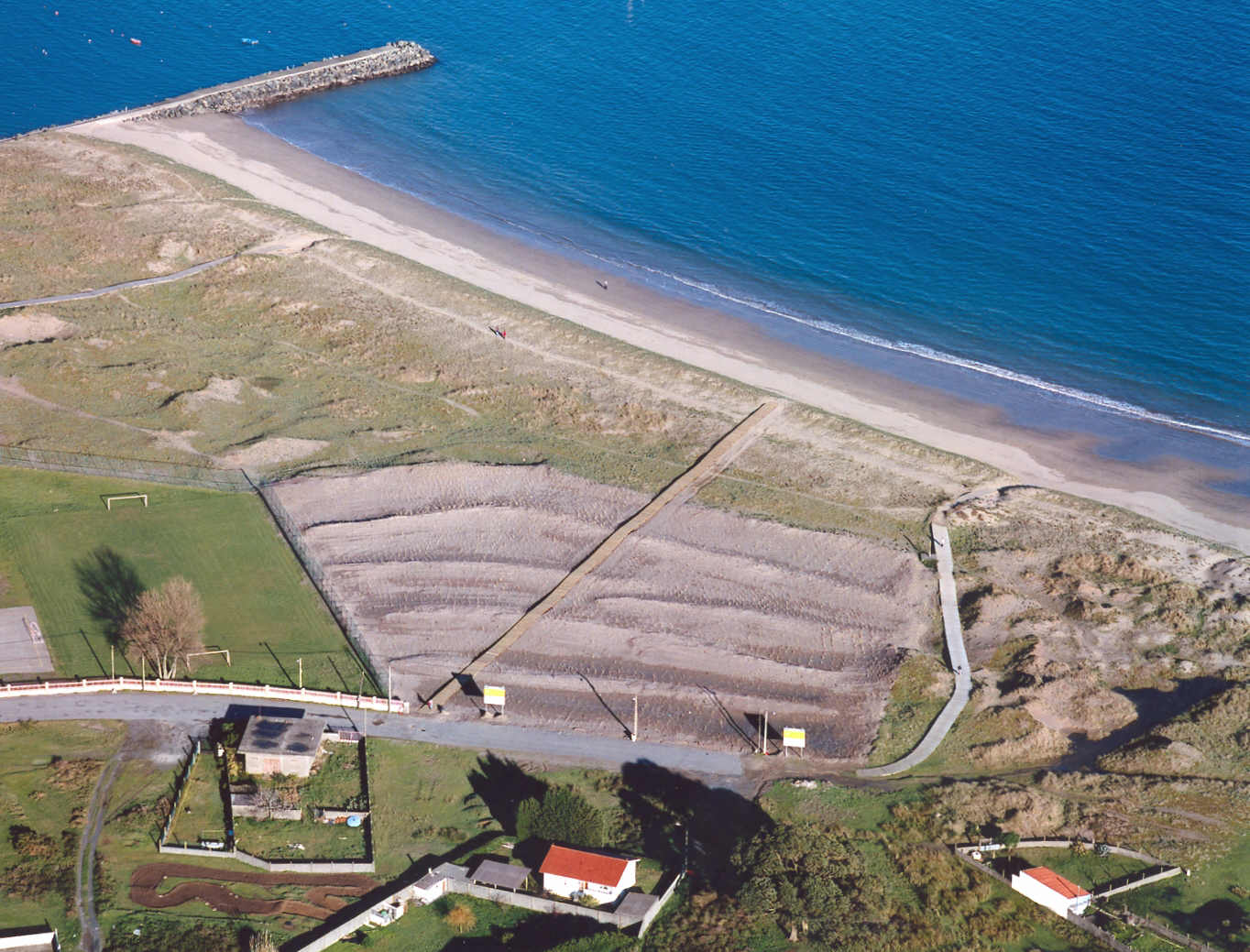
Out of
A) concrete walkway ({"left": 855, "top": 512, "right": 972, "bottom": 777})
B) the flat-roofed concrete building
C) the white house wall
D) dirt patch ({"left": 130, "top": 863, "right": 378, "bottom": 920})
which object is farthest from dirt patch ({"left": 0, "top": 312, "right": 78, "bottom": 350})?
the white house wall

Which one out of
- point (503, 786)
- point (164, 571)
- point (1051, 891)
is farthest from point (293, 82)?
point (1051, 891)

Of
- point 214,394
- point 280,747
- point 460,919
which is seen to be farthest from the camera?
point 214,394

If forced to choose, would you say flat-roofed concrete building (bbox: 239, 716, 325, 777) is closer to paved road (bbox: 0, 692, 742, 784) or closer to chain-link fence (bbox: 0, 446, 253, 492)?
paved road (bbox: 0, 692, 742, 784)

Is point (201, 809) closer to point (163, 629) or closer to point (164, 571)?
point (163, 629)

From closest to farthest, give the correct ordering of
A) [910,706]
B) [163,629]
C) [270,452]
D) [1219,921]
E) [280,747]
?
[1219,921], [280,747], [163,629], [910,706], [270,452]

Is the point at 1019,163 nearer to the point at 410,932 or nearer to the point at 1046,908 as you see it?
the point at 1046,908

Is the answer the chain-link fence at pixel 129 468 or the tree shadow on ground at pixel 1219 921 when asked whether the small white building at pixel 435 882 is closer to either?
the tree shadow on ground at pixel 1219 921

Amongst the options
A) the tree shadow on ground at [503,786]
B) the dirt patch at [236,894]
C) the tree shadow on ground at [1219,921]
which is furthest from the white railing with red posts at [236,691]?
the tree shadow on ground at [1219,921]
